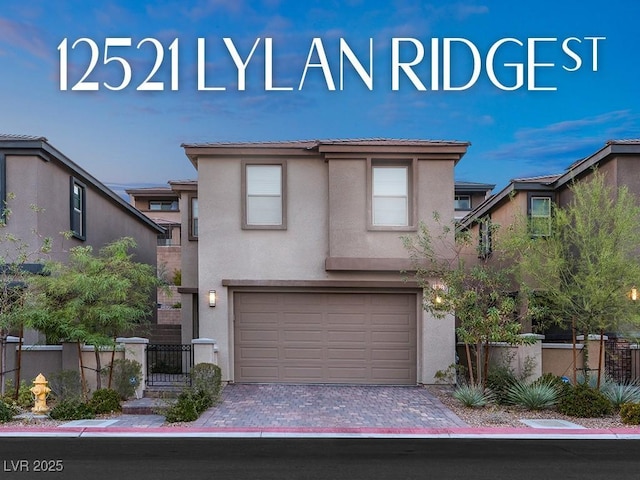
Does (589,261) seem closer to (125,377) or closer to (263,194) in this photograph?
(263,194)

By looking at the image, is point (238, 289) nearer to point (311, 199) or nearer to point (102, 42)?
point (311, 199)

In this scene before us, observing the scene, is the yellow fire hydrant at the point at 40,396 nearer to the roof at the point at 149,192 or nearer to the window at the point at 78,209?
the window at the point at 78,209

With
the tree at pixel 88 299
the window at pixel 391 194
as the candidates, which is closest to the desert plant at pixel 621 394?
the window at pixel 391 194

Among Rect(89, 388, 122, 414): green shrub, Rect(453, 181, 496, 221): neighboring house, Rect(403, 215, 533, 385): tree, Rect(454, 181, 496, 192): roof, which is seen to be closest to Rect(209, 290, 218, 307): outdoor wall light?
Rect(89, 388, 122, 414): green shrub

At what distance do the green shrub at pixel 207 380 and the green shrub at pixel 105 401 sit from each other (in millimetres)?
1597

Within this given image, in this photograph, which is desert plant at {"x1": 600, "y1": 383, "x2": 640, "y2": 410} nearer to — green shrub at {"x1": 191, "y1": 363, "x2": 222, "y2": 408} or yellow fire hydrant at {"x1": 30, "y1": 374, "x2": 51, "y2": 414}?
green shrub at {"x1": 191, "y1": 363, "x2": 222, "y2": 408}

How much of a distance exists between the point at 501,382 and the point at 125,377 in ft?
28.4

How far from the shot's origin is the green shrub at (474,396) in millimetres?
11203

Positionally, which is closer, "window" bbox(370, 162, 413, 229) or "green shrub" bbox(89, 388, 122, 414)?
"green shrub" bbox(89, 388, 122, 414)

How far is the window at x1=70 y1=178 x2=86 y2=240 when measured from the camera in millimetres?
15266

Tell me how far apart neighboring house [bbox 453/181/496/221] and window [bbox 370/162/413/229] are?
2180 cm

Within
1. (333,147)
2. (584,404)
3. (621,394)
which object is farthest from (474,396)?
(333,147)

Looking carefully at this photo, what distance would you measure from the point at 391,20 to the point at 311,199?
11505mm

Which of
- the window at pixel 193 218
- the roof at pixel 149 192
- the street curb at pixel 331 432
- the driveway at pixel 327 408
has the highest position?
the roof at pixel 149 192
